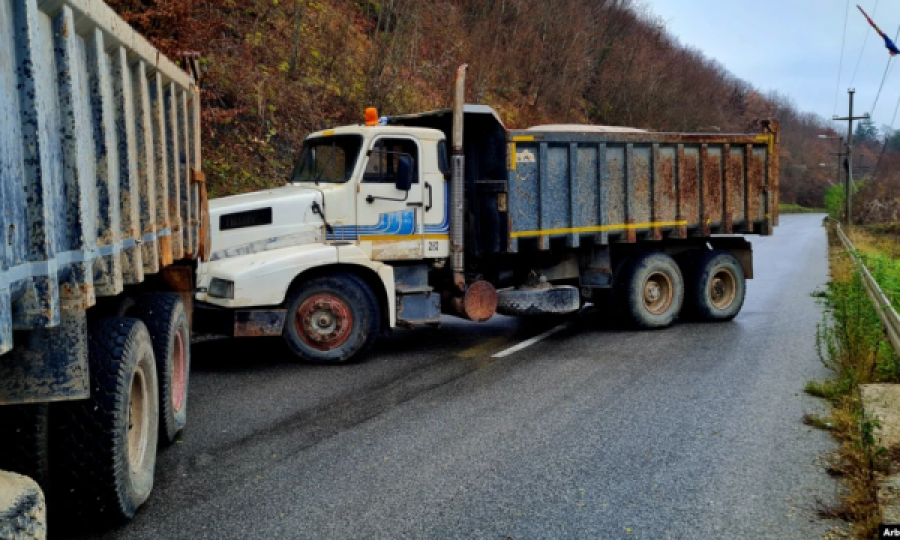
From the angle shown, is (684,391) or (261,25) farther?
(261,25)

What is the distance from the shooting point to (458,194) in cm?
958

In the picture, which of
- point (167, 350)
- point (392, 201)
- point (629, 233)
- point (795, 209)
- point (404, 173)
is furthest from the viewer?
point (795, 209)

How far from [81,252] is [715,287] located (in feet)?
33.0

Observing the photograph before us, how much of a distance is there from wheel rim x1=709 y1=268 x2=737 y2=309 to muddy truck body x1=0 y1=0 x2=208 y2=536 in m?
8.31

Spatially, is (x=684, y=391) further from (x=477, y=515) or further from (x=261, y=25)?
(x=261, y=25)

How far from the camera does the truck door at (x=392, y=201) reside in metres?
9.24

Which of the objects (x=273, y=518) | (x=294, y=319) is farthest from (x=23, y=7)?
(x=294, y=319)

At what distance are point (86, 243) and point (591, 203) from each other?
7.90 metres

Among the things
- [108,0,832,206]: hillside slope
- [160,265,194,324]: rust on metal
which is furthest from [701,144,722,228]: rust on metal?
[160,265,194,324]: rust on metal

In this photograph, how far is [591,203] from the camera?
10883 mm

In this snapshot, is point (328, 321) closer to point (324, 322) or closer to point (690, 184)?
point (324, 322)

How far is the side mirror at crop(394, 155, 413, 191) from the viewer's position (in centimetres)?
920

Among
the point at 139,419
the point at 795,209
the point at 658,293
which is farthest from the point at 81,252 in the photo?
the point at 795,209

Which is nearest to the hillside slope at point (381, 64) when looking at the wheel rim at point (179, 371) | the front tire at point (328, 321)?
the front tire at point (328, 321)
